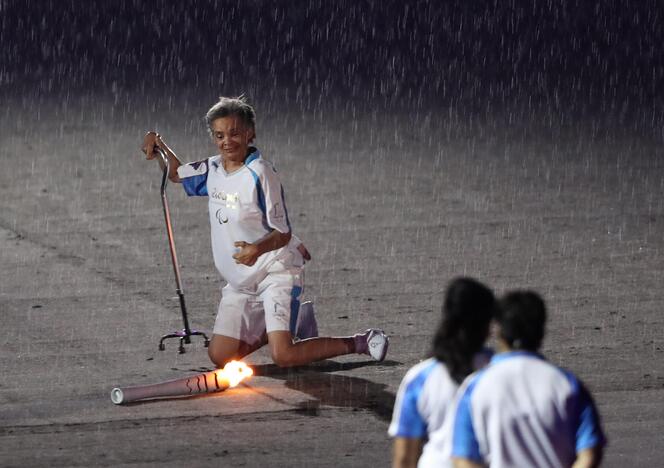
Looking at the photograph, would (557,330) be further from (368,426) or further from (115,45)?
(115,45)

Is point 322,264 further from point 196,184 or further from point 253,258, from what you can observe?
point 253,258

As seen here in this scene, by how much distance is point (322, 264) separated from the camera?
507 inches

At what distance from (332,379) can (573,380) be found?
15.2 feet

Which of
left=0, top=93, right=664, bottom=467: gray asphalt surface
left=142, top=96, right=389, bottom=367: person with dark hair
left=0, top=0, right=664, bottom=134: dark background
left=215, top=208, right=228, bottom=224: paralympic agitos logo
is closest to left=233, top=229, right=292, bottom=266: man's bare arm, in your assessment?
left=142, top=96, right=389, bottom=367: person with dark hair

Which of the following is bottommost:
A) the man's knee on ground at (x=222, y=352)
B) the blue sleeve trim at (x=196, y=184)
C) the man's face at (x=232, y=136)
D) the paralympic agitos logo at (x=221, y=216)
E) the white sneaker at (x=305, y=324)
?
the man's knee on ground at (x=222, y=352)

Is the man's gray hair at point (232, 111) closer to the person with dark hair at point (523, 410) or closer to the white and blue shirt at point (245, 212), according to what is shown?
the white and blue shirt at point (245, 212)

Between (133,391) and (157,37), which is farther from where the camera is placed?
(157,37)

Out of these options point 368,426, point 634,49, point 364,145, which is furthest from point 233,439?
point 634,49

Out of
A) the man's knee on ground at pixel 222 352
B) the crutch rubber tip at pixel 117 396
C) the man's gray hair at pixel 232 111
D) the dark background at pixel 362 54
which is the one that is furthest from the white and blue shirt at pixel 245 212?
the dark background at pixel 362 54

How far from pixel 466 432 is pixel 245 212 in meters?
4.62

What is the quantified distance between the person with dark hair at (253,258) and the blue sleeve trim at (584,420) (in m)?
4.44

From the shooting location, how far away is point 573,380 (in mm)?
5227

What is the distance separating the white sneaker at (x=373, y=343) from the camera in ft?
32.3

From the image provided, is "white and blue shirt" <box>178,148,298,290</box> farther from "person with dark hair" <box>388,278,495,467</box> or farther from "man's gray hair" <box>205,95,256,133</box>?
"person with dark hair" <box>388,278,495,467</box>
